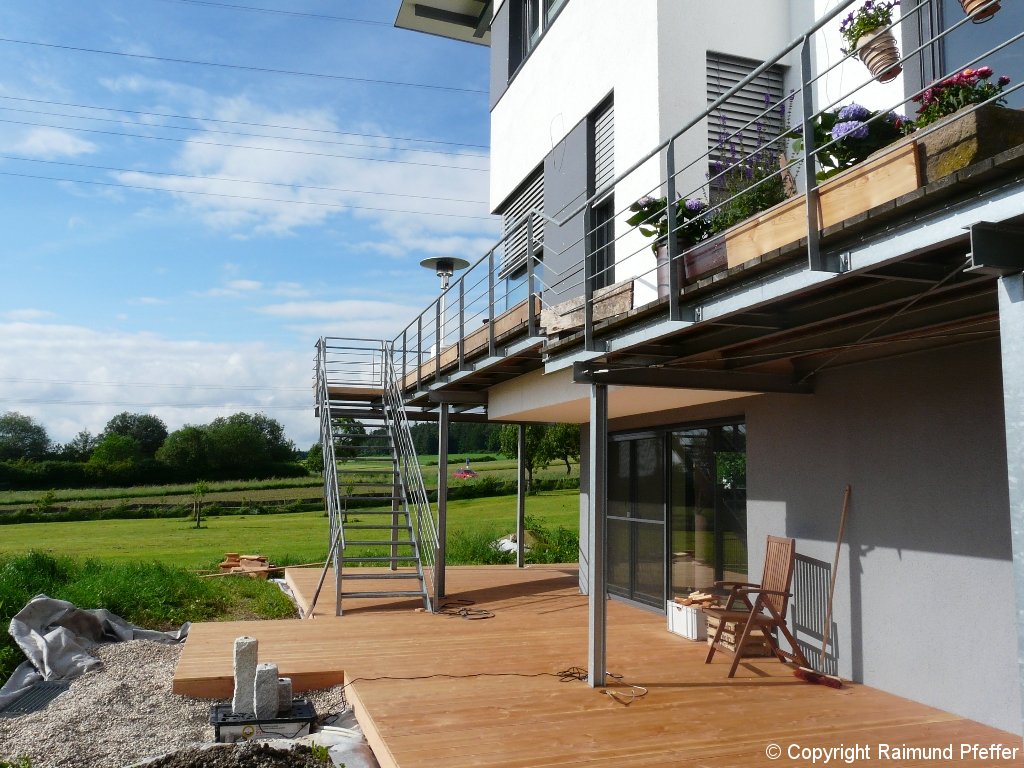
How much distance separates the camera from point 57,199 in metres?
21.5

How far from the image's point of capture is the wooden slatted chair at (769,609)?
6.39 metres

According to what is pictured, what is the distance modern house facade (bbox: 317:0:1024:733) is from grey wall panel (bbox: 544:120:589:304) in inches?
1.9

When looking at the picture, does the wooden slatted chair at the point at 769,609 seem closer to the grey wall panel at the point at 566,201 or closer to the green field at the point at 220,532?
the grey wall panel at the point at 566,201

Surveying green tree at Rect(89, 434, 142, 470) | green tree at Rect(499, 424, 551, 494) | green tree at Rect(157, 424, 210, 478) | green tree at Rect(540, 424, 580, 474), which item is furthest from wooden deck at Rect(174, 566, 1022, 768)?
green tree at Rect(157, 424, 210, 478)

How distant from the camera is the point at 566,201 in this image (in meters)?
10.2

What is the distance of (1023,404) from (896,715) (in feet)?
11.9

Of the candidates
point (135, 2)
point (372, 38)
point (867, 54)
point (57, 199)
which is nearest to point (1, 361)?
point (57, 199)

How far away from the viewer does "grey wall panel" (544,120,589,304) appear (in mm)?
9734

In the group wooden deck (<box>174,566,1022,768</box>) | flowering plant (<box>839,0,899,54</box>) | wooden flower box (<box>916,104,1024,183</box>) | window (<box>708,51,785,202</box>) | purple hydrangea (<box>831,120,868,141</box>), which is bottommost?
wooden deck (<box>174,566,1022,768</box>)

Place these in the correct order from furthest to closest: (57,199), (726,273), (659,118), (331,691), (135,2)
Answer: (57,199) < (135,2) < (659,118) < (331,691) < (726,273)

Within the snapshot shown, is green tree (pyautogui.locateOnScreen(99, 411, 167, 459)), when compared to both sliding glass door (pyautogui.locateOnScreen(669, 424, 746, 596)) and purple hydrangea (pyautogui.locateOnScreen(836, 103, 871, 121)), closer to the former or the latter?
sliding glass door (pyautogui.locateOnScreen(669, 424, 746, 596))

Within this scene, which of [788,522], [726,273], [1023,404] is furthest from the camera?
[788,522]

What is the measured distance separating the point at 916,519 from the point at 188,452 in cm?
4847

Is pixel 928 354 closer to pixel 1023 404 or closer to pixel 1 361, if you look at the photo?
pixel 1023 404
